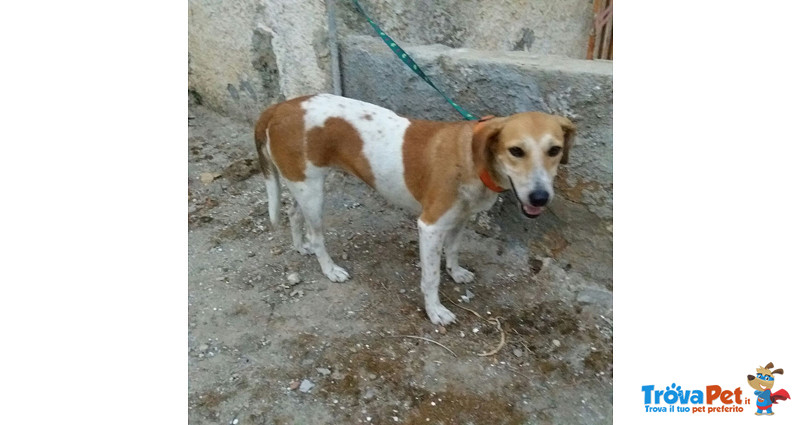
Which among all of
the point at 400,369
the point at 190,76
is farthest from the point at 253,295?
the point at 190,76

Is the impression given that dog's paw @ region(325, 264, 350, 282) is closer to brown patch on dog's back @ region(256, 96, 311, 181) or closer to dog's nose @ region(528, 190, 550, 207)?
brown patch on dog's back @ region(256, 96, 311, 181)

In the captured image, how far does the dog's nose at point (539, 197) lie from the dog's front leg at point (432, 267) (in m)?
0.67

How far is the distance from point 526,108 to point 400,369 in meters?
1.68

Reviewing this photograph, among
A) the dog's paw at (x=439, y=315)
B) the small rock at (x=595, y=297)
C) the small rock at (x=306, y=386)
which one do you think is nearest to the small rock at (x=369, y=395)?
the small rock at (x=306, y=386)

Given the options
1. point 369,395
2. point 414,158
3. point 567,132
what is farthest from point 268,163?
point 567,132

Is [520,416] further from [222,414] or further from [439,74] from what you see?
[439,74]

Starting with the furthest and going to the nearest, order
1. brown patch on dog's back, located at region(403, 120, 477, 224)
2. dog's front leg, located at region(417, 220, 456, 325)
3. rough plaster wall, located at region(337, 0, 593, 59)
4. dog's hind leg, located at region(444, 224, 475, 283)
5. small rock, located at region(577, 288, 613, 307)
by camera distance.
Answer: rough plaster wall, located at region(337, 0, 593, 59) → dog's hind leg, located at region(444, 224, 475, 283) → small rock, located at region(577, 288, 613, 307) → dog's front leg, located at region(417, 220, 456, 325) → brown patch on dog's back, located at region(403, 120, 477, 224)

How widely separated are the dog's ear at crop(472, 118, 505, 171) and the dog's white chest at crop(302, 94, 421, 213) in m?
0.51

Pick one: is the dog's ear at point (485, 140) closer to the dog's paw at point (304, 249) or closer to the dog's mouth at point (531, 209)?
the dog's mouth at point (531, 209)

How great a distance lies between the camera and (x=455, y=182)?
285 cm

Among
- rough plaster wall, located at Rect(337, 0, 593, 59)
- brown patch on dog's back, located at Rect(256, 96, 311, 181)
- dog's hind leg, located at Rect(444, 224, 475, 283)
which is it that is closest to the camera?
brown patch on dog's back, located at Rect(256, 96, 311, 181)

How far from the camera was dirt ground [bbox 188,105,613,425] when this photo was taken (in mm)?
2648
